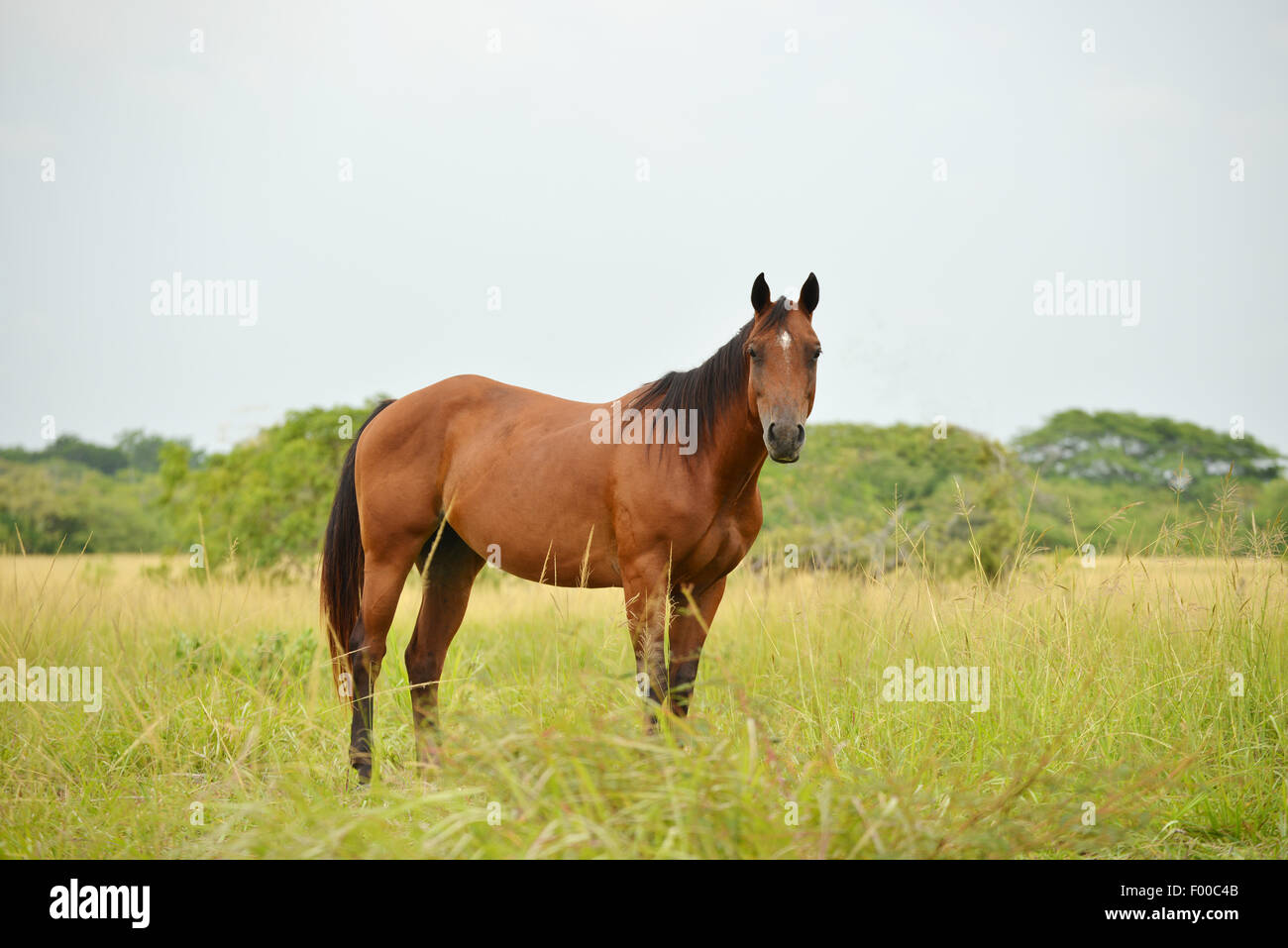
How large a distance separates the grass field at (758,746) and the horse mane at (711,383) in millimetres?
1241

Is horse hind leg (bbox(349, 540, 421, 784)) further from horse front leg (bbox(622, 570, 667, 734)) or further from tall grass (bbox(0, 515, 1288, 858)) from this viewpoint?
horse front leg (bbox(622, 570, 667, 734))

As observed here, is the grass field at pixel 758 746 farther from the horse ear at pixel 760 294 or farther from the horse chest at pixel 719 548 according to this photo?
the horse ear at pixel 760 294

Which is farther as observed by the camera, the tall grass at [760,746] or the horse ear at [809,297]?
the horse ear at [809,297]

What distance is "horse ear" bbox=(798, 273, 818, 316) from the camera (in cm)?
422

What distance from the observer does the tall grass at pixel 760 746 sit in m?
2.59

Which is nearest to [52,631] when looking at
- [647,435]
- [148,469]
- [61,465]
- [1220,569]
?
[647,435]

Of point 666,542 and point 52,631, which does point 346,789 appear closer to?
point 666,542

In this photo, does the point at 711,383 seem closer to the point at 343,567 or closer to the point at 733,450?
the point at 733,450

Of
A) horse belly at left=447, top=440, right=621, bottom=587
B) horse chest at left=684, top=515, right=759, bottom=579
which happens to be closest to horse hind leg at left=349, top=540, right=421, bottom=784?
horse belly at left=447, top=440, right=621, bottom=587

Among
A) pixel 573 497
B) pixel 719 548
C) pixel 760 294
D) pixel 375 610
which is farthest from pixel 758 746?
pixel 375 610

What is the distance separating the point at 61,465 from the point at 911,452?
28204 millimetres

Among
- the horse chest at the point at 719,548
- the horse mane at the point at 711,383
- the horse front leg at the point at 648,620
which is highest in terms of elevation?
the horse mane at the point at 711,383

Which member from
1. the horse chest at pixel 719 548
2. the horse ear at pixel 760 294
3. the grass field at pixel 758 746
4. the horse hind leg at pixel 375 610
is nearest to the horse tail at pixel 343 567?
the horse hind leg at pixel 375 610
